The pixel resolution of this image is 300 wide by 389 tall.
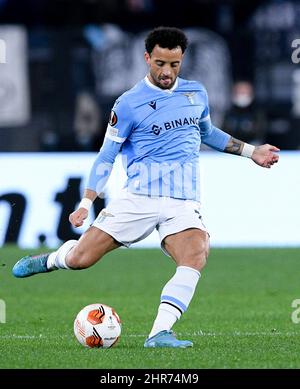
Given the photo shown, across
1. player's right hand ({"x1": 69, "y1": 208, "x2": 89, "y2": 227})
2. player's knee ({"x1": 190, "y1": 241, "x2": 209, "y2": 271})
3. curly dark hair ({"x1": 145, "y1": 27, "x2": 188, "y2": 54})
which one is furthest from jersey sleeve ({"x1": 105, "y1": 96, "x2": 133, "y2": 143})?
player's knee ({"x1": 190, "y1": 241, "x2": 209, "y2": 271})

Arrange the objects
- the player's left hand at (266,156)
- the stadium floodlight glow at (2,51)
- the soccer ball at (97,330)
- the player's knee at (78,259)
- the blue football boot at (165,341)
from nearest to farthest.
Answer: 1. the blue football boot at (165,341)
2. the soccer ball at (97,330)
3. the player's knee at (78,259)
4. the player's left hand at (266,156)
5. the stadium floodlight glow at (2,51)

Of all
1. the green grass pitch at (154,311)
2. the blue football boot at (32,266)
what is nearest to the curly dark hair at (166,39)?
the blue football boot at (32,266)

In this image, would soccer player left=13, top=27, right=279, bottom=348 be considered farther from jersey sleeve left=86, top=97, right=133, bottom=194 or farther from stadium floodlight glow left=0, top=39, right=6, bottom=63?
stadium floodlight glow left=0, top=39, right=6, bottom=63

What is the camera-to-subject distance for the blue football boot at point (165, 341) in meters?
7.50

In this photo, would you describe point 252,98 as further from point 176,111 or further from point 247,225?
point 176,111

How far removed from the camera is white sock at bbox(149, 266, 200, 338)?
757cm

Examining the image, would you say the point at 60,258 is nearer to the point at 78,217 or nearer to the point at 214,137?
the point at 78,217

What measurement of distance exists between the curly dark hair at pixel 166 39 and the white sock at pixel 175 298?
55.7 inches

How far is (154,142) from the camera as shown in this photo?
7.88m

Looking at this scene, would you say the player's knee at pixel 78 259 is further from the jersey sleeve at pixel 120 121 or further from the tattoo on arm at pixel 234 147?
the tattoo on arm at pixel 234 147

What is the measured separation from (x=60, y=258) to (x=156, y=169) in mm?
877

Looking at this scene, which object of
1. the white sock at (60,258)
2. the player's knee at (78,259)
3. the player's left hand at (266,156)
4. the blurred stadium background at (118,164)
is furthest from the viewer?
the blurred stadium background at (118,164)
